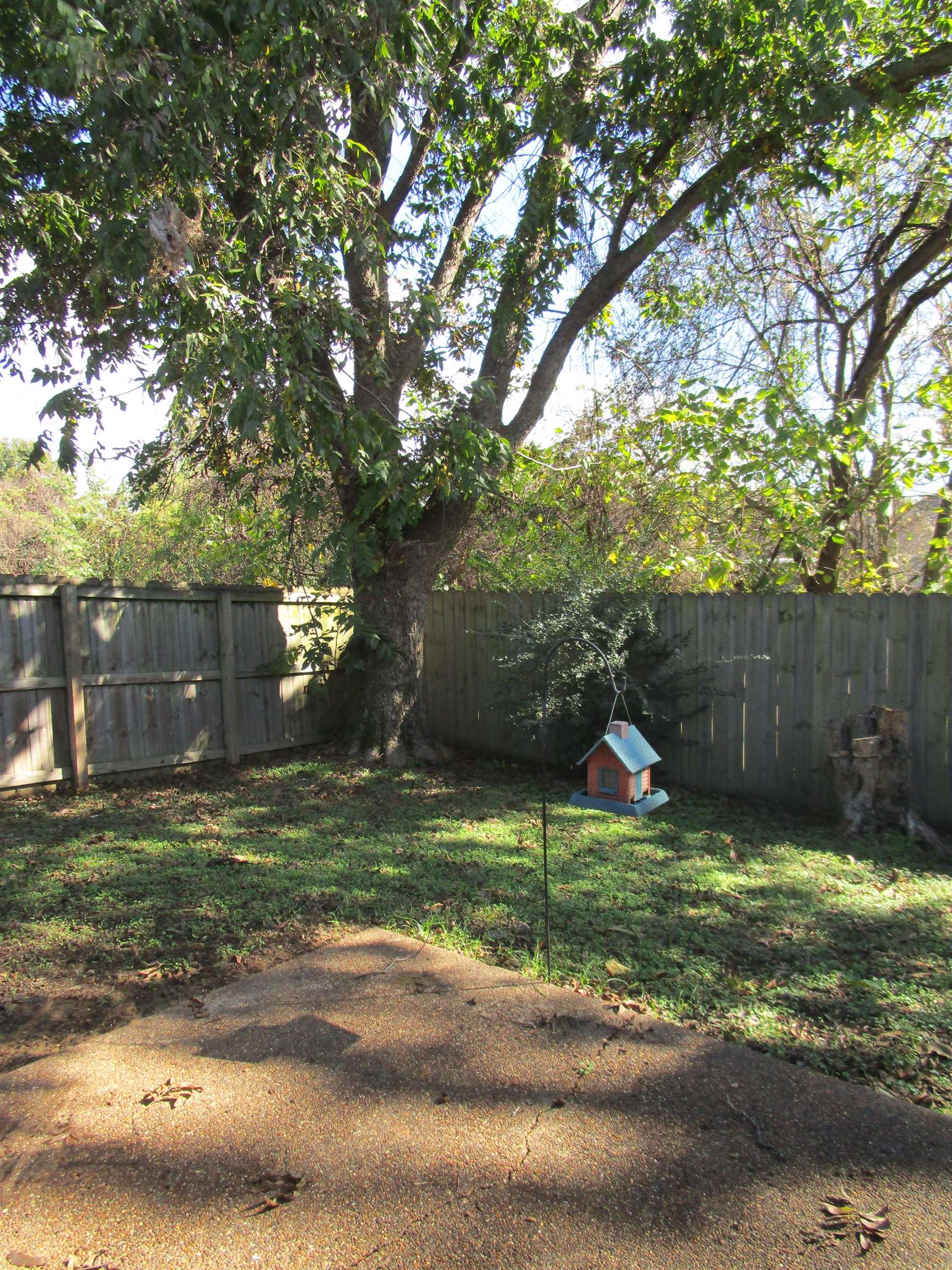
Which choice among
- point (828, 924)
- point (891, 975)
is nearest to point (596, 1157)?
point (891, 975)

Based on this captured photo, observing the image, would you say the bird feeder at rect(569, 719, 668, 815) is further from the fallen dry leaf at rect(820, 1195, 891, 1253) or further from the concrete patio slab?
the fallen dry leaf at rect(820, 1195, 891, 1253)

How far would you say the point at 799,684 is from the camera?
6922 millimetres

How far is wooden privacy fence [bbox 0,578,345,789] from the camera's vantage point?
6855mm

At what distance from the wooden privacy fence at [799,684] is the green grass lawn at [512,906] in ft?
1.45

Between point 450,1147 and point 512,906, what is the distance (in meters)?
2.07

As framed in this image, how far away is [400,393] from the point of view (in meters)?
8.45

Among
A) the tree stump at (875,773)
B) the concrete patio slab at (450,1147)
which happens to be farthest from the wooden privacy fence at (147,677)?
the tree stump at (875,773)

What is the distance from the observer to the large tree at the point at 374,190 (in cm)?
544

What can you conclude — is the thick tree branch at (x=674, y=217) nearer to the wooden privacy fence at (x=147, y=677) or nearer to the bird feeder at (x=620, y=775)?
the wooden privacy fence at (x=147, y=677)

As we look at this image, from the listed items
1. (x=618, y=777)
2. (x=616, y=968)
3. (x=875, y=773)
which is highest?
(x=618, y=777)

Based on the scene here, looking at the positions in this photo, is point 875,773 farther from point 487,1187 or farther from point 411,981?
point 487,1187

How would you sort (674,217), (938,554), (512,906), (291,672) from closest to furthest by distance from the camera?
(512,906), (938,554), (674,217), (291,672)

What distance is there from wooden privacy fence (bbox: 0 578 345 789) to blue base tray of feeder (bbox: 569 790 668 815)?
5162 millimetres

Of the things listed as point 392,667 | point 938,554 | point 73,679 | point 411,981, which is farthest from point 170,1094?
point 938,554
